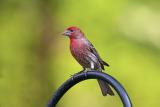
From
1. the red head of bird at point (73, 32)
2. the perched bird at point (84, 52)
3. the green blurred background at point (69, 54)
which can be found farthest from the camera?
the green blurred background at point (69, 54)

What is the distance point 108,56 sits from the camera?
9172 mm

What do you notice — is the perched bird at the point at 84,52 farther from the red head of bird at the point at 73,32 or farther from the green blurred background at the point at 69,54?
the green blurred background at the point at 69,54

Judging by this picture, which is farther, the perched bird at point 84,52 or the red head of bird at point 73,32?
the perched bird at point 84,52

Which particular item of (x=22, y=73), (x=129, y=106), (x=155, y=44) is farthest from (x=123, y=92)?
(x=22, y=73)

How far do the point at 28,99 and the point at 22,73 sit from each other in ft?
1.58

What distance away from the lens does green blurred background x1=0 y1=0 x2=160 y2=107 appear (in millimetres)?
9125

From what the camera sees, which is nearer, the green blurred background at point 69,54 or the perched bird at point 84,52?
the perched bird at point 84,52

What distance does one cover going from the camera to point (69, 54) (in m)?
9.45

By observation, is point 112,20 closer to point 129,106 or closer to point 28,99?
point 28,99

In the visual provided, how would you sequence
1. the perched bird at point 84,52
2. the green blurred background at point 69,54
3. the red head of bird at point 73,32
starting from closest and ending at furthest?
1. the red head of bird at point 73,32
2. the perched bird at point 84,52
3. the green blurred background at point 69,54

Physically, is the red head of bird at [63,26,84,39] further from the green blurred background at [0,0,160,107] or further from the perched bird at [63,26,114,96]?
the green blurred background at [0,0,160,107]

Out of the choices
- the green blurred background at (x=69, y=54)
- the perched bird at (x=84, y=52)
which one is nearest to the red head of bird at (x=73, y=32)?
the perched bird at (x=84, y=52)

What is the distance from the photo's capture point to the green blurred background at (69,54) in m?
9.12

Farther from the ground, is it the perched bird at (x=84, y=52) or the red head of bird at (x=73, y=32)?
the red head of bird at (x=73, y=32)
